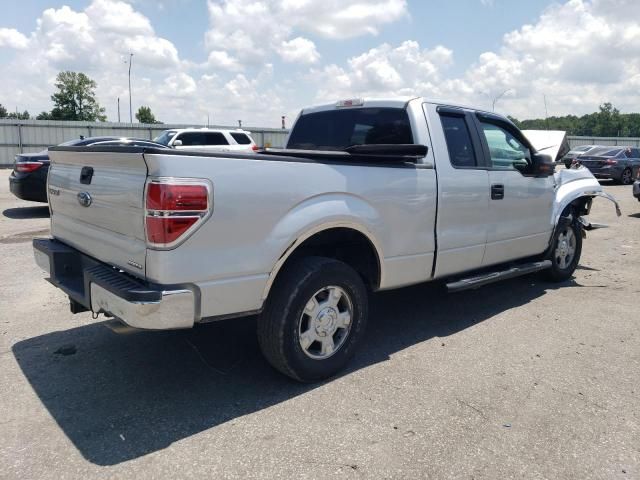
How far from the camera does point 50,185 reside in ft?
13.7

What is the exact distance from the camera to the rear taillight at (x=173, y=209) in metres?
2.82

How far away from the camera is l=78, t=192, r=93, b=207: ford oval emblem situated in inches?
137

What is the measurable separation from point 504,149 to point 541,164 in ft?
1.45

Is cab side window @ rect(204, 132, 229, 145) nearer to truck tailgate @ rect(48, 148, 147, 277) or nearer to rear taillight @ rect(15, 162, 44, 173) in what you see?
rear taillight @ rect(15, 162, 44, 173)

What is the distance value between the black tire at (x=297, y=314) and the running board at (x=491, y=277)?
4.07 ft

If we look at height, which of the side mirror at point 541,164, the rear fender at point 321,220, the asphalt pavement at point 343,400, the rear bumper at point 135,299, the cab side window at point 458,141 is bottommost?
the asphalt pavement at point 343,400

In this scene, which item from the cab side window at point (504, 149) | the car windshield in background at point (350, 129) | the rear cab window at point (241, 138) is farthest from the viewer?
the rear cab window at point (241, 138)

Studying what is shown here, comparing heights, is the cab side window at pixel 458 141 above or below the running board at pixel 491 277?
above

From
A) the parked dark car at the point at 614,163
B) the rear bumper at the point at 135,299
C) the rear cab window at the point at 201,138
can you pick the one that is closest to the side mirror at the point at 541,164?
the rear bumper at the point at 135,299

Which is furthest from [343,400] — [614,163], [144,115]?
[144,115]

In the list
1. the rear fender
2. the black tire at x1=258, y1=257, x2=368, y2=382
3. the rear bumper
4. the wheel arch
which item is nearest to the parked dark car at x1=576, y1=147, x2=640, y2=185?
the wheel arch

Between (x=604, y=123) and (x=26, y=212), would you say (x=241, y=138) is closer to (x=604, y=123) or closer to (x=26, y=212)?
(x=26, y=212)

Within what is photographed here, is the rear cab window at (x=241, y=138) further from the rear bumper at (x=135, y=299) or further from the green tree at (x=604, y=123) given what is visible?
the green tree at (x=604, y=123)

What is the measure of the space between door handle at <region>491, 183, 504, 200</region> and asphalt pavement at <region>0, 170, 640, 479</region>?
3.79ft
